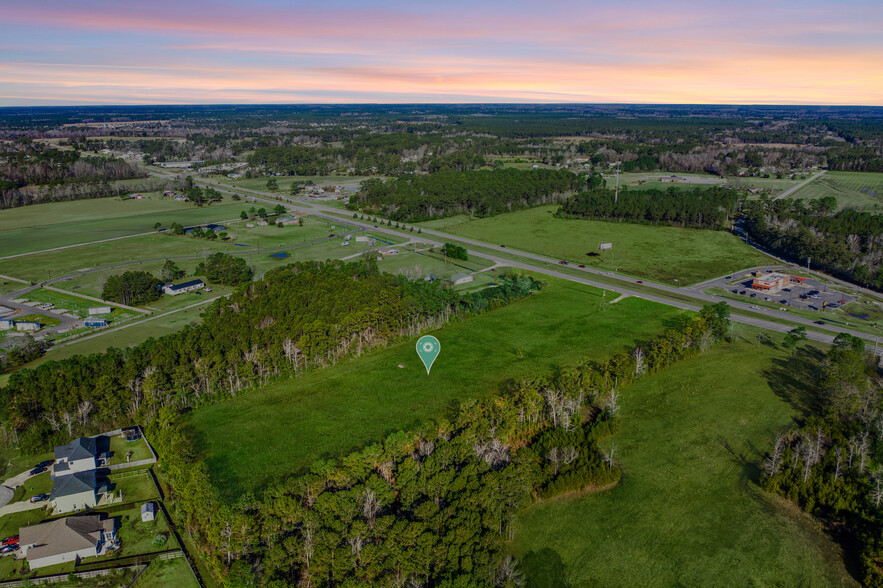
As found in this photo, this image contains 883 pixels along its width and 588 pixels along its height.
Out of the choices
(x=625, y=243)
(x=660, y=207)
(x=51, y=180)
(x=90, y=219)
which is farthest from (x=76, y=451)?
(x=51, y=180)

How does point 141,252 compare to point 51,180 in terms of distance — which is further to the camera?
point 51,180

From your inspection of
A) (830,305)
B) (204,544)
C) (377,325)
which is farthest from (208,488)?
(830,305)

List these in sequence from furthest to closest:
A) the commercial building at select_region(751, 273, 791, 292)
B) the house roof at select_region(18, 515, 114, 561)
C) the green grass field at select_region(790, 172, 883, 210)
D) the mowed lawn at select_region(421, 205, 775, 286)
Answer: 1. the green grass field at select_region(790, 172, 883, 210)
2. the mowed lawn at select_region(421, 205, 775, 286)
3. the commercial building at select_region(751, 273, 791, 292)
4. the house roof at select_region(18, 515, 114, 561)

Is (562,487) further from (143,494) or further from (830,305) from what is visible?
(830,305)

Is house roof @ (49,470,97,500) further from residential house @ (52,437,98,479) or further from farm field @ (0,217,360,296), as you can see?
farm field @ (0,217,360,296)

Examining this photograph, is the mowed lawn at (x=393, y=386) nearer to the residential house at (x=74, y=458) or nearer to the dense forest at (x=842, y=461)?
the residential house at (x=74, y=458)

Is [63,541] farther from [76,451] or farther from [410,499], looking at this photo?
[410,499]

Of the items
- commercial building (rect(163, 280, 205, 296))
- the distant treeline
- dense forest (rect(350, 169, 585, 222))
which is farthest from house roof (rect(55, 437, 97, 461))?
dense forest (rect(350, 169, 585, 222))
